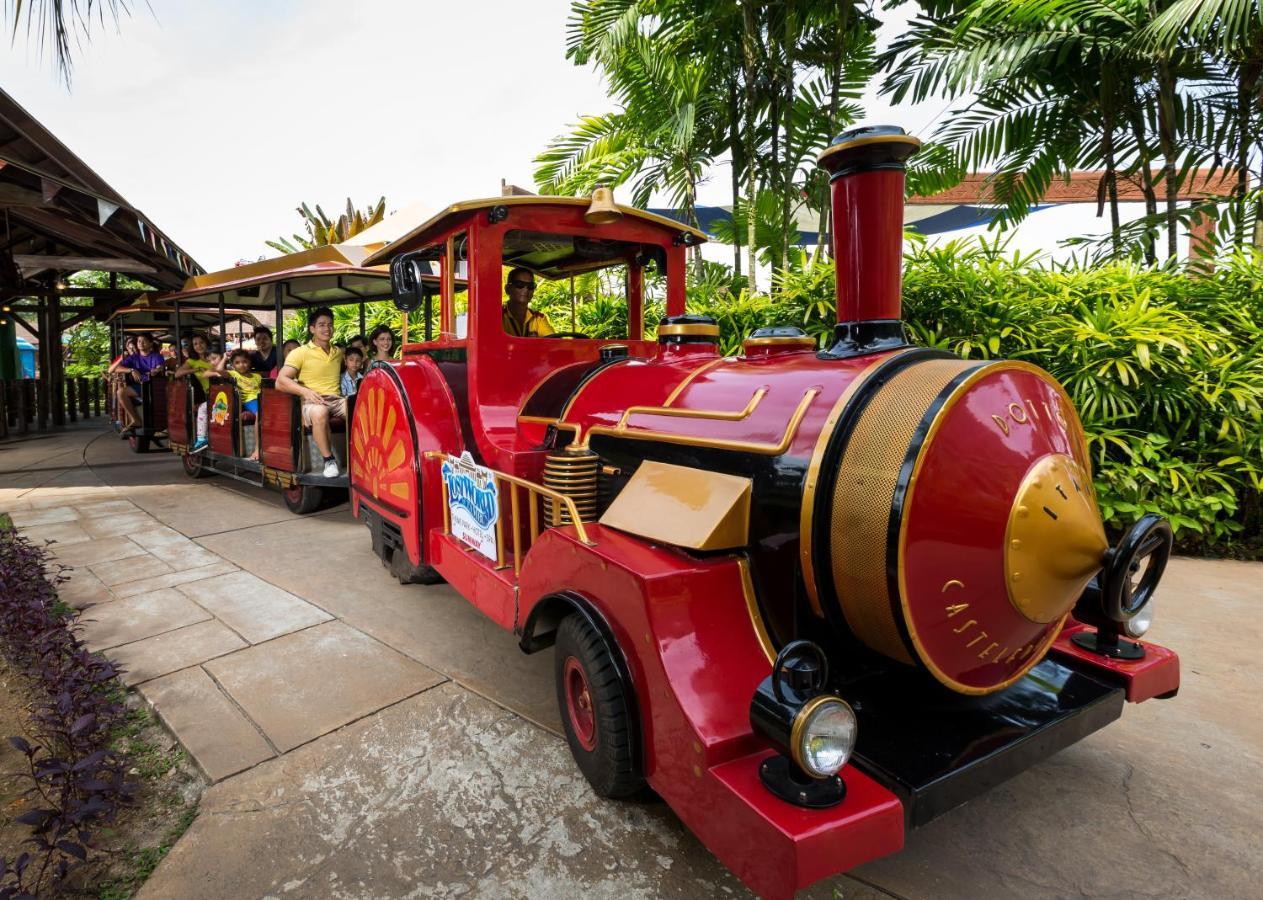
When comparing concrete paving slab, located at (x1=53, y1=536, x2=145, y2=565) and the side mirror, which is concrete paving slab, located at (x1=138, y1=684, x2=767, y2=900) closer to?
the side mirror

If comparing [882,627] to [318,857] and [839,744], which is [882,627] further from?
[318,857]

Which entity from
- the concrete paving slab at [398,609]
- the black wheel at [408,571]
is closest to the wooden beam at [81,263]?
the concrete paving slab at [398,609]

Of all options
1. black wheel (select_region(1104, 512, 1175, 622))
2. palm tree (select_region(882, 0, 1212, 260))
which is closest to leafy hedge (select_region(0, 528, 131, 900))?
black wheel (select_region(1104, 512, 1175, 622))

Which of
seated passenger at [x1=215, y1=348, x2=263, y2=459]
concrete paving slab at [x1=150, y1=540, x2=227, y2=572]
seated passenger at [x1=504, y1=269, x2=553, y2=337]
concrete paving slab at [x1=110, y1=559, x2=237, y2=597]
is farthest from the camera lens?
seated passenger at [x1=215, y1=348, x2=263, y2=459]

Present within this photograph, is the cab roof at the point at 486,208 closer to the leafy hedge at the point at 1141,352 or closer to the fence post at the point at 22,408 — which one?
the leafy hedge at the point at 1141,352

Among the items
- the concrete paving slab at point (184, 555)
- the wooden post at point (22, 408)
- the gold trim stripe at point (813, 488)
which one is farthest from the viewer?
the wooden post at point (22, 408)

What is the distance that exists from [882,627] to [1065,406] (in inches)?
34.4

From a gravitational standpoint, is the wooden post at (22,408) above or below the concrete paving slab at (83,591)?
above

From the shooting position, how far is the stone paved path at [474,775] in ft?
6.26

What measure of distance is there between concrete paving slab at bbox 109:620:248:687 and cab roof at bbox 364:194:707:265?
2.20 metres

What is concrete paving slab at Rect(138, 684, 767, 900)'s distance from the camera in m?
1.88

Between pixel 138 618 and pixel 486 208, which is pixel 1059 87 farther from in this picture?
pixel 138 618

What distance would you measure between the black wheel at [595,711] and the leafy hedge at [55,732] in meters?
1.33

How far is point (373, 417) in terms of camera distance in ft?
13.3
